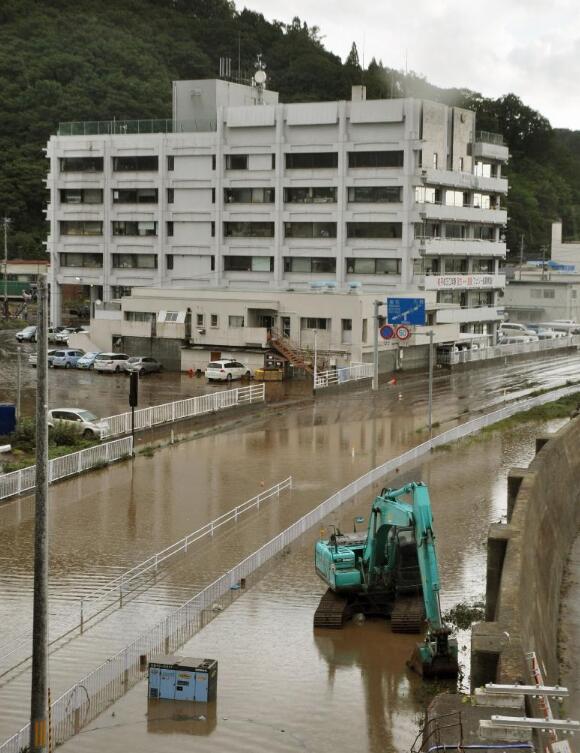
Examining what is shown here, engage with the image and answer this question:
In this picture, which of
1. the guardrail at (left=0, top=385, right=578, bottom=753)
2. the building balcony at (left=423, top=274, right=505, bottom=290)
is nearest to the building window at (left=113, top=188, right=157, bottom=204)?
the building balcony at (left=423, top=274, right=505, bottom=290)

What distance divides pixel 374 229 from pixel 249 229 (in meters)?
8.52

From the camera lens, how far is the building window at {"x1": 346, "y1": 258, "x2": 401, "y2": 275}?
76250mm

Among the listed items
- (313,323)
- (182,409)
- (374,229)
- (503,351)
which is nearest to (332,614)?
(182,409)

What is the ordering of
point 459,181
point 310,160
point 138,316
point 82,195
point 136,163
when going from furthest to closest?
point 82,195 → point 136,163 → point 459,181 → point 310,160 → point 138,316

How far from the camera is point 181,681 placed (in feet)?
65.0

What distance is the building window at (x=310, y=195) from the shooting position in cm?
7706

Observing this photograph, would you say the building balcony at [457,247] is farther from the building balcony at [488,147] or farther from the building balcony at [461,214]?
the building balcony at [488,147]

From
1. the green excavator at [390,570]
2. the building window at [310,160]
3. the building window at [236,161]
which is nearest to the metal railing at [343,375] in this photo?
Result: the building window at [310,160]

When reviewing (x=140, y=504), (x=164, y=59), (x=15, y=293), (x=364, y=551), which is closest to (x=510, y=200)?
(x=164, y=59)

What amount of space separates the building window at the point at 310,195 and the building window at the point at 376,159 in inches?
85.9

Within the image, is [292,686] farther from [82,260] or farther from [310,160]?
[82,260]

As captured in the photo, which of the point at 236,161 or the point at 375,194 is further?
the point at 236,161

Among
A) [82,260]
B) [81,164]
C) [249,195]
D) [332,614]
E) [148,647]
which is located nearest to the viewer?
[148,647]

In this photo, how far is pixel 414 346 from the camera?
230 ft
